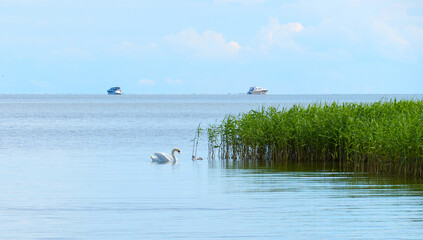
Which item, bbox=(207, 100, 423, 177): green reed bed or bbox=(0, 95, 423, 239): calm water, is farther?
bbox=(207, 100, 423, 177): green reed bed

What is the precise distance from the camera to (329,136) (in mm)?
22750

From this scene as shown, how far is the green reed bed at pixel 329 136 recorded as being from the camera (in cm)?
2018

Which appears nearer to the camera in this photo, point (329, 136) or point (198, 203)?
point (198, 203)

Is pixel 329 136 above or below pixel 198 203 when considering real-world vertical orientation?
above

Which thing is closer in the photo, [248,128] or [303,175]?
[303,175]

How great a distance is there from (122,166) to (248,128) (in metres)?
4.68

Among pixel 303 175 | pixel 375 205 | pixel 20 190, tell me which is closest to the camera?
pixel 375 205

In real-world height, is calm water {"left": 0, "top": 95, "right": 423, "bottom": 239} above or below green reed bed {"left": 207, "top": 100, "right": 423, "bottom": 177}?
A: below

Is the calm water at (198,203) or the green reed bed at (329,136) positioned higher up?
the green reed bed at (329,136)

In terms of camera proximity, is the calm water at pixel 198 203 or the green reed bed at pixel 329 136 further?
the green reed bed at pixel 329 136

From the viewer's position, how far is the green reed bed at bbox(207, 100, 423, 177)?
20183 millimetres

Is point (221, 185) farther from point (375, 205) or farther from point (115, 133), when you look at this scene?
point (115, 133)

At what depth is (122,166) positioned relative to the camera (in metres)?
25.3

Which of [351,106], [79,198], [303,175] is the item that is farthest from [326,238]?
→ [351,106]
